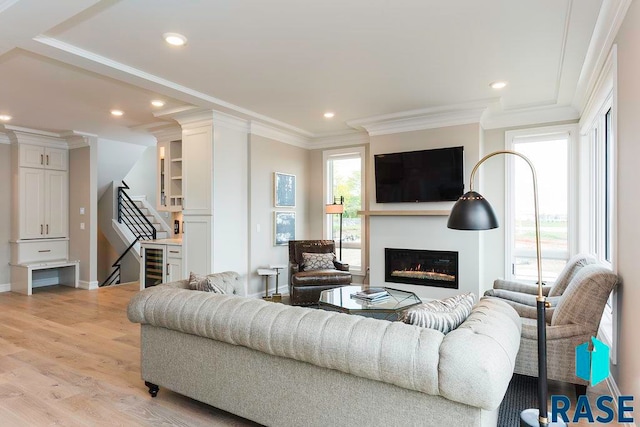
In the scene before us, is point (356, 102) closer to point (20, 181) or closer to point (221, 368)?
point (221, 368)

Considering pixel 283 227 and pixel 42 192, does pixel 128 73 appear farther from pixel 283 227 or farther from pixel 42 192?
pixel 42 192

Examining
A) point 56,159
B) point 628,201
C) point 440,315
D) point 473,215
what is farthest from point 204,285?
point 56,159

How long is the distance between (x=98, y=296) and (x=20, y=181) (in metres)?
2.41

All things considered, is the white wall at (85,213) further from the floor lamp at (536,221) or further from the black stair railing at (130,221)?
the floor lamp at (536,221)

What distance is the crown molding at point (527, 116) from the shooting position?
4.87 meters

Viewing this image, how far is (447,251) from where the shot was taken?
17.0 ft

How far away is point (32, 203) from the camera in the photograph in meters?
6.44

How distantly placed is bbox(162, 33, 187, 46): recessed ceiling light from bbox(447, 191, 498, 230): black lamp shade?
250 centimetres

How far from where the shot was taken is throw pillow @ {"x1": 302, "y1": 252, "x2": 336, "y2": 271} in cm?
555

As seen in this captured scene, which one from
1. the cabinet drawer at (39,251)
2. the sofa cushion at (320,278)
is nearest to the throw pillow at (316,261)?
the sofa cushion at (320,278)

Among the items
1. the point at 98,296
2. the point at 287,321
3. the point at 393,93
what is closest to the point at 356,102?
the point at 393,93

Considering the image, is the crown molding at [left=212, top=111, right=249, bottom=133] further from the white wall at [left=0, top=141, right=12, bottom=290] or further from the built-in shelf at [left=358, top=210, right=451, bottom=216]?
the white wall at [left=0, top=141, right=12, bottom=290]

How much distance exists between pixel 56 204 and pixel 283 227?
422cm

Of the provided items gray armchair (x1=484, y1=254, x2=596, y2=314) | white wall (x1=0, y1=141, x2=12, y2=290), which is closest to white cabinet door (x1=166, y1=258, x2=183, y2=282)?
white wall (x1=0, y1=141, x2=12, y2=290)
